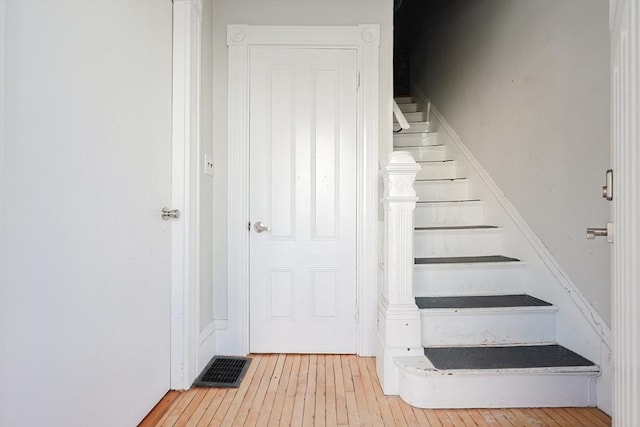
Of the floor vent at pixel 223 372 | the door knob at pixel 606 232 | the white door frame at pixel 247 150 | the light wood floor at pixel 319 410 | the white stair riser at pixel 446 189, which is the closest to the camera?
the door knob at pixel 606 232

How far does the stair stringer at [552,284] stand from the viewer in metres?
1.66

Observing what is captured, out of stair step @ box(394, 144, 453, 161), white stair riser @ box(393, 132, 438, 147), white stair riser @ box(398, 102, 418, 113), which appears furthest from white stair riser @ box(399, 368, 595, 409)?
white stair riser @ box(398, 102, 418, 113)

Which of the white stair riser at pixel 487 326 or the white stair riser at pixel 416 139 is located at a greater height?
the white stair riser at pixel 416 139

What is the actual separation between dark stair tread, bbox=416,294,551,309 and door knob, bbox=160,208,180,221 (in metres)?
1.40

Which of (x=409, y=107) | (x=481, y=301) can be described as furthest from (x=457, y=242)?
(x=409, y=107)

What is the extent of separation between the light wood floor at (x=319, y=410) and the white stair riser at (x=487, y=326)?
36cm

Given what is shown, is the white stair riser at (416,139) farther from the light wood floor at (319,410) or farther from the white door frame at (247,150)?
the light wood floor at (319,410)

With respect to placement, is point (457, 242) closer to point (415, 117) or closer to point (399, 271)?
point (399, 271)

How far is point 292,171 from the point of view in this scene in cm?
235

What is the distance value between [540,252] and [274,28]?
2219 millimetres

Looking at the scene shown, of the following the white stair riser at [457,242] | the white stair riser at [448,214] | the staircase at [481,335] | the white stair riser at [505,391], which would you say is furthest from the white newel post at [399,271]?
the white stair riser at [448,214]

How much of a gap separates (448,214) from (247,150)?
163 centimetres

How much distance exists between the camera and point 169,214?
177 cm

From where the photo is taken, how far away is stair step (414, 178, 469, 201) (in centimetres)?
295
